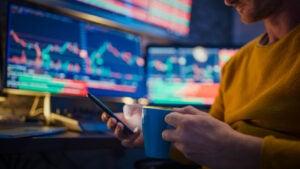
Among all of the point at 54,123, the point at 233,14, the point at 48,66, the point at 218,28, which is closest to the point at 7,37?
the point at 48,66

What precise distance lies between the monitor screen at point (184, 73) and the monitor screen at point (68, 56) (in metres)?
0.07

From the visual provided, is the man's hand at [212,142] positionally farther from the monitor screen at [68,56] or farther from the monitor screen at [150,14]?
the monitor screen at [150,14]

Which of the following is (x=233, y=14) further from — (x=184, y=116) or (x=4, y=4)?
(x=184, y=116)

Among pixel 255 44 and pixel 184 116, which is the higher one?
pixel 255 44

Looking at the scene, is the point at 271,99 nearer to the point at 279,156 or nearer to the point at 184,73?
the point at 279,156

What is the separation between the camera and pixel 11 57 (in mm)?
1017

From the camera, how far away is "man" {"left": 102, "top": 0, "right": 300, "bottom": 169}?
50cm

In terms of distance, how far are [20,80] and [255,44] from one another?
79 cm

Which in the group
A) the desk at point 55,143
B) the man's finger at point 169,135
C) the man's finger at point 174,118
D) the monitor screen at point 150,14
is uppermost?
the monitor screen at point 150,14

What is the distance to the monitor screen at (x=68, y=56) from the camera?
1039 mm

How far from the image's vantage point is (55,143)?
71 cm

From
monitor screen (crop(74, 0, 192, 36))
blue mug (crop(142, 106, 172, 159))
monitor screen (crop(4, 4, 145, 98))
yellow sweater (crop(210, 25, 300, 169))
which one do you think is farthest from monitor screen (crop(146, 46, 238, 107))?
blue mug (crop(142, 106, 172, 159))

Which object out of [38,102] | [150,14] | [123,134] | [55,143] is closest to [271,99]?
[123,134]

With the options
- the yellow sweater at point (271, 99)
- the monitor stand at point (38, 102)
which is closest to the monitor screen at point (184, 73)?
the monitor stand at point (38, 102)
